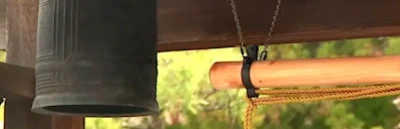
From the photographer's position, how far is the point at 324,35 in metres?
1.66

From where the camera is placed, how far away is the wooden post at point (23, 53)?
1565mm

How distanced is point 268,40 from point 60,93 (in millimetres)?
533

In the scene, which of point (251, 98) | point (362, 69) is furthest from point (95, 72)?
point (362, 69)

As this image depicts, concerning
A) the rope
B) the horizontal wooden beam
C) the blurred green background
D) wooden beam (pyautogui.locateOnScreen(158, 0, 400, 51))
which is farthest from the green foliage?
the horizontal wooden beam

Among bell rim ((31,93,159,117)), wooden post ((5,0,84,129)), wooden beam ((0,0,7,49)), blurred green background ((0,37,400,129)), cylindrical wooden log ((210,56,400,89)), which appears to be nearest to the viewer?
bell rim ((31,93,159,117))

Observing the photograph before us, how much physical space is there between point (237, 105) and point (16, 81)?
40.0 inches

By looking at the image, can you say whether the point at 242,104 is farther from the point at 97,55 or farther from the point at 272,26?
the point at 97,55

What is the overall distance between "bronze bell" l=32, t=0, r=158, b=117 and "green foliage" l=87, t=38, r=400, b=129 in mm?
1040

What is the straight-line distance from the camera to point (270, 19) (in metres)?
1.72

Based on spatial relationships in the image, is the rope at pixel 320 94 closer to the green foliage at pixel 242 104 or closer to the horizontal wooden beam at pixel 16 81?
the horizontal wooden beam at pixel 16 81

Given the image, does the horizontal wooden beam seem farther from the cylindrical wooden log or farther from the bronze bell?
the cylindrical wooden log

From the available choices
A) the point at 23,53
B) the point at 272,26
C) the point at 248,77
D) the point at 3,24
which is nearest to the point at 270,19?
the point at 272,26

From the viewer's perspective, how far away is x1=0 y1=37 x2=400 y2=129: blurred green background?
228cm

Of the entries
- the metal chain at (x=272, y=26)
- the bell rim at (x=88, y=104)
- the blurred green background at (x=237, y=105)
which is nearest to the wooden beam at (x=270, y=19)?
the metal chain at (x=272, y=26)
